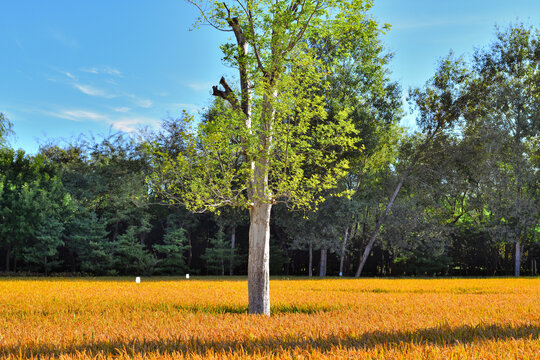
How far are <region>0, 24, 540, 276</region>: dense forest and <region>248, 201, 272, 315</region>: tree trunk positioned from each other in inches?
657

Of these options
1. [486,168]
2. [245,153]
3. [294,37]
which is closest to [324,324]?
[245,153]

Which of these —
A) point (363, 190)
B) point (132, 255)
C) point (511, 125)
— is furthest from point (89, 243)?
point (511, 125)

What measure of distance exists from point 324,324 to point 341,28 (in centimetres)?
643

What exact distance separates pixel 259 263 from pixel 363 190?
2182 centimetres

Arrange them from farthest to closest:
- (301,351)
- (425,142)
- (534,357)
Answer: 1. (425,142)
2. (301,351)
3. (534,357)

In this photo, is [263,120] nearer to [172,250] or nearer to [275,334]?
[275,334]

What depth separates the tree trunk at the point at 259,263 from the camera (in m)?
9.19

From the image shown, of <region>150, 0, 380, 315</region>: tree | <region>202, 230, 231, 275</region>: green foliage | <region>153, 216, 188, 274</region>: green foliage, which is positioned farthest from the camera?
<region>202, 230, 231, 275</region>: green foliage

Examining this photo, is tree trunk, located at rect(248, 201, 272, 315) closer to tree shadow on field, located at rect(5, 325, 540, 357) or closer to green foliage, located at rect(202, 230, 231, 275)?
tree shadow on field, located at rect(5, 325, 540, 357)

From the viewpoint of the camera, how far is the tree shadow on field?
200 inches

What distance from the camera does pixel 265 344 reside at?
5395 mm

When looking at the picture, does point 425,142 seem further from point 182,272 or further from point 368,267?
point 182,272

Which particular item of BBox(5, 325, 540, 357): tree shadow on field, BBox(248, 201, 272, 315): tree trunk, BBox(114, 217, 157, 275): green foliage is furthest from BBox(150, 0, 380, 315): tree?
BBox(114, 217, 157, 275): green foliage

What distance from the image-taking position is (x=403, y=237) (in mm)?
28922
